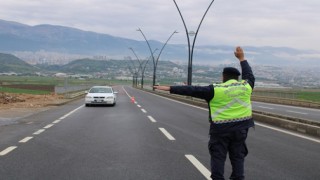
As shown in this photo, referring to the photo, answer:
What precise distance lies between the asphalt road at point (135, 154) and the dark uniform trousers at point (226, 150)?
192 centimetres

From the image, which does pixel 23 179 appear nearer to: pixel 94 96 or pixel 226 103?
pixel 226 103

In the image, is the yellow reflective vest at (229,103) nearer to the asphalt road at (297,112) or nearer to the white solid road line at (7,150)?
the white solid road line at (7,150)

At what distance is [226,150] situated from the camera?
4.96m

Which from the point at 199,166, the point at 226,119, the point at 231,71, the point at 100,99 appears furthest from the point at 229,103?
the point at 100,99

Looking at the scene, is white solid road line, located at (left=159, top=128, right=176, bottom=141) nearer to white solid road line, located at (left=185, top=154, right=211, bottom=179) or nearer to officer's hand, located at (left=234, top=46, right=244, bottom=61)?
white solid road line, located at (left=185, top=154, right=211, bottom=179)

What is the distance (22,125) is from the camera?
601 inches

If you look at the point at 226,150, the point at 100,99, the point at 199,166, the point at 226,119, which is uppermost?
the point at 226,119

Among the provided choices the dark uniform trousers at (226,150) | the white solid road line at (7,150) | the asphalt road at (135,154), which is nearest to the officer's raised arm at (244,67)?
the dark uniform trousers at (226,150)

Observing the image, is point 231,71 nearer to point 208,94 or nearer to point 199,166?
point 208,94

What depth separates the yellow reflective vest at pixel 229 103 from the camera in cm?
498

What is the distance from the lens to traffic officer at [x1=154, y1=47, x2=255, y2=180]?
4.91 meters

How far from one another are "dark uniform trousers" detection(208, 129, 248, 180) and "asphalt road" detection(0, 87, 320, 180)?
192cm

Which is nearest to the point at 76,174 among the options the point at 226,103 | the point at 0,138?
the point at 226,103

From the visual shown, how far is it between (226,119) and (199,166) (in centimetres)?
299
